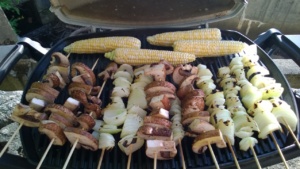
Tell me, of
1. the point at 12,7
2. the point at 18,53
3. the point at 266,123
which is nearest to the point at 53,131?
the point at 18,53

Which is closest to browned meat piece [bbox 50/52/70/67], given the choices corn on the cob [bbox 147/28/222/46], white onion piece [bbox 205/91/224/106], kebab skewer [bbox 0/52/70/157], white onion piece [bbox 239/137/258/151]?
kebab skewer [bbox 0/52/70/157]

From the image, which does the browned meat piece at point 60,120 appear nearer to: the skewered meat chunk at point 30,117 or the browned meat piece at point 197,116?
the skewered meat chunk at point 30,117

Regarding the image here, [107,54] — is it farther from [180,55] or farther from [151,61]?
[180,55]

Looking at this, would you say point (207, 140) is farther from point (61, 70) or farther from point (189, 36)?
point (61, 70)

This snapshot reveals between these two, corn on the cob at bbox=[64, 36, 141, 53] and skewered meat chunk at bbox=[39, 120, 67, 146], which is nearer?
skewered meat chunk at bbox=[39, 120, 67, 146]

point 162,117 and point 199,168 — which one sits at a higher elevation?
point 162,117

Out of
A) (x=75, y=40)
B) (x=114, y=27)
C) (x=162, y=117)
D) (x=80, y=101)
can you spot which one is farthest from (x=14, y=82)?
(x=162, y=117)

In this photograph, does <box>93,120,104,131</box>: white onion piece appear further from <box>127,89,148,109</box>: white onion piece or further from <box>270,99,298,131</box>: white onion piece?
<box>270,99,298,131</box>: white onion piece
